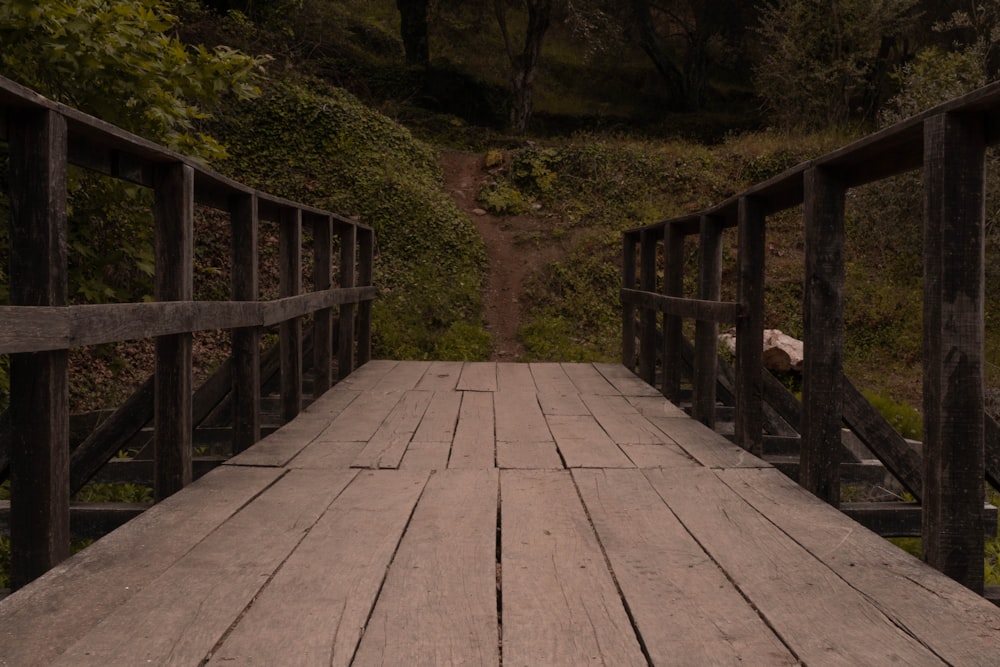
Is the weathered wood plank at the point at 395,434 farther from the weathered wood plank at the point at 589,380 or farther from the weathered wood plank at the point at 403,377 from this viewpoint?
the weathered wood plank at the point at 589,380

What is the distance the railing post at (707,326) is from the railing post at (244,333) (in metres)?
2.62

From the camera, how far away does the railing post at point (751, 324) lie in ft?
13.9

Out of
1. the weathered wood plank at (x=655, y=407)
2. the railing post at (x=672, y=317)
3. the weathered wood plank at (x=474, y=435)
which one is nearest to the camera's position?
the weathered wood plank at (x=474, y=435)

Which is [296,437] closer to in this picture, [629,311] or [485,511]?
[485,511]

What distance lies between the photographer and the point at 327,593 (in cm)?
228

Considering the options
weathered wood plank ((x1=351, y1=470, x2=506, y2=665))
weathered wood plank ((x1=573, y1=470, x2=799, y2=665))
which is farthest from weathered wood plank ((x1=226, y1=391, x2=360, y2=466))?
weathered wood plank ((x1=573, y1=470, x2=799, y2=665))

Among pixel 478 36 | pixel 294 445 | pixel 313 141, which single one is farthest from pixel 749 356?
pixel 478 36

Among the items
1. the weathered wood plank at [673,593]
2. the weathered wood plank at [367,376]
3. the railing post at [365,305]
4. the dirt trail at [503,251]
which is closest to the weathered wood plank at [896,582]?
the weathered wood plank at [673,593]

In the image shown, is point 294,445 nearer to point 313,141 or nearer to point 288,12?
point 313,141

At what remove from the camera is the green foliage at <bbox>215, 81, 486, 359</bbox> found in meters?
13.2

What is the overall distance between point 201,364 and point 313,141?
20.7 feet

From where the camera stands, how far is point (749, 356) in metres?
4.25

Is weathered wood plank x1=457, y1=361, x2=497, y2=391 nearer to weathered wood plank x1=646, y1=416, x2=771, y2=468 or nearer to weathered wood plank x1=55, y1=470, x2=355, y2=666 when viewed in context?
weathered wood plank x1=646, y1=416, x2=771, y2=468

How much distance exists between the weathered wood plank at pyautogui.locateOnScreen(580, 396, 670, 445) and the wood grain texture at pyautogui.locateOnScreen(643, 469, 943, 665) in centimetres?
124
